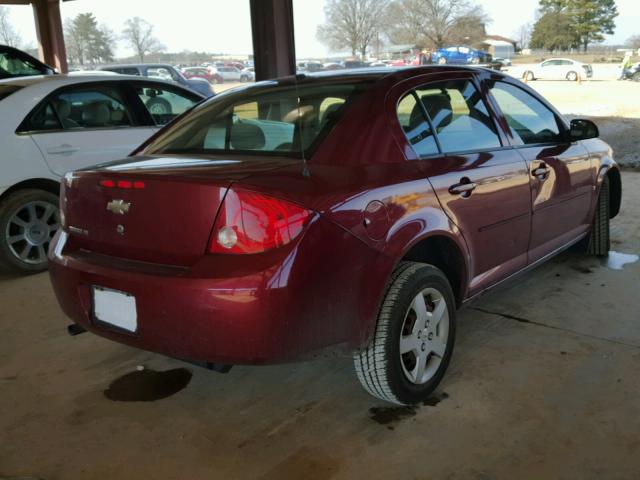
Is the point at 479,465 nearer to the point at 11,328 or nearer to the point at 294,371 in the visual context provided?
the point at 294,371

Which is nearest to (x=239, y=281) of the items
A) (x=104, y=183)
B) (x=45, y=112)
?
(x=104, y=183)

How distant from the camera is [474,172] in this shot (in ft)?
9.34

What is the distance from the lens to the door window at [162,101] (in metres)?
5.38

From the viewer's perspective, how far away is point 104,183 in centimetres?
239

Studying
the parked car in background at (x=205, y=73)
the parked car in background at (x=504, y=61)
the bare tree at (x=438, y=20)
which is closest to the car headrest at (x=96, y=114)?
the parked car in background at (x=205, y=73)

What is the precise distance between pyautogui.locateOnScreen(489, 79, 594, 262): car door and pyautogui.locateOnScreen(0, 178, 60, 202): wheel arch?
3474 mm

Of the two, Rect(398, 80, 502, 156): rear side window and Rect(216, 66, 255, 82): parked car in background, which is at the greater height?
A: Rect(216, 66, 255, 82): parked car in background

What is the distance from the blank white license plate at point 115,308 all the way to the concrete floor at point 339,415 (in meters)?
0.52

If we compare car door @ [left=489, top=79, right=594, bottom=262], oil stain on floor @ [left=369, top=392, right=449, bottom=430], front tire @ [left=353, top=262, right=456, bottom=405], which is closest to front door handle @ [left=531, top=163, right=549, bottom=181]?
car door @ [left=489, top=79, right=594, bottom=262]

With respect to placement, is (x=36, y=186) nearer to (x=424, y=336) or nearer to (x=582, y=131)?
(x=424, y=336)

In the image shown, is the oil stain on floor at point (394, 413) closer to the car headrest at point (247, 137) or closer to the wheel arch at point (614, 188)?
the car headrest at point (247, 137)

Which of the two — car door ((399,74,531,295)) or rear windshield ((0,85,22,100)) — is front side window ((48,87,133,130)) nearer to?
rear windshield ((0,85,22,100))

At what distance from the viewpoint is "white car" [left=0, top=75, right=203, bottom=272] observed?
14.8ft

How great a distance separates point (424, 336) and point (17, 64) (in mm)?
7741
